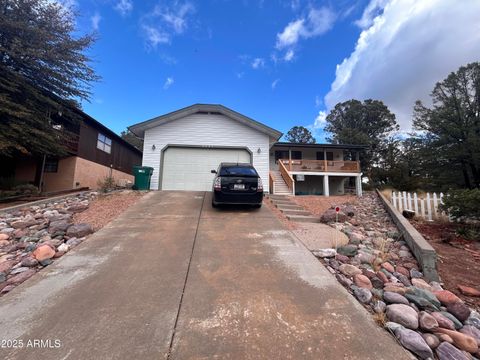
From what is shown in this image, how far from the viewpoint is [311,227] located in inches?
244

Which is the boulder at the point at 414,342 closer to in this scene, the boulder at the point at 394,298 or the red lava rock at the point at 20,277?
the boulder at the point at 394,298

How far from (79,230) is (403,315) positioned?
6.01 metres

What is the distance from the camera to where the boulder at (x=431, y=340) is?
2160 millimetres

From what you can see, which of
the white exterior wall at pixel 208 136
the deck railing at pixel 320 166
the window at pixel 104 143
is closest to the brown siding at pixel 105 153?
the window at pixel 104 143

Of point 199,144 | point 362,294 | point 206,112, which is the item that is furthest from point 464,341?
point 206,112

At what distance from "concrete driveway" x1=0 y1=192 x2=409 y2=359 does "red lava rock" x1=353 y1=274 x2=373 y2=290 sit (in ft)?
1.09

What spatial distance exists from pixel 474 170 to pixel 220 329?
26.3 meters

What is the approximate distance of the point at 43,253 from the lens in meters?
4.04

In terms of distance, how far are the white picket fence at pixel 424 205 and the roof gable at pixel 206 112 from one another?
6524mm

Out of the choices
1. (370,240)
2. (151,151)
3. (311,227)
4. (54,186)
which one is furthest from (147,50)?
(370,240)

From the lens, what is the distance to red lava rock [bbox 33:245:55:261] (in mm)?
3961

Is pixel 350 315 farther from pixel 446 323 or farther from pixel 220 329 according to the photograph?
pixel 220 329

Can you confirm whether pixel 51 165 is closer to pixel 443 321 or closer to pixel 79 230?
pixel 79 230

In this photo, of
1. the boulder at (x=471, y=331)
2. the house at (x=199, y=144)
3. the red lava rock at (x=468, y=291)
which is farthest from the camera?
the house at (x=199, y=144)
